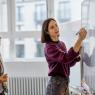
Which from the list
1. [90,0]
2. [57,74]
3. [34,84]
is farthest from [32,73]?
[90,0]

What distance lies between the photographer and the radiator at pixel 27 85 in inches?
155

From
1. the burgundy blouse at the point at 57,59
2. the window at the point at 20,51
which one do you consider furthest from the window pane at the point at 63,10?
the burgundy blouse at the point at 57,59

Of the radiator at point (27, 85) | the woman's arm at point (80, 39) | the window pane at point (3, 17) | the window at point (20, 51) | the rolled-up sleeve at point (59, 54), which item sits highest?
the window pane at point (3, 17)

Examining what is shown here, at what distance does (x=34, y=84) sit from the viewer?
13.0ft

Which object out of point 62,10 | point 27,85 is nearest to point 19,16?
point 62,10

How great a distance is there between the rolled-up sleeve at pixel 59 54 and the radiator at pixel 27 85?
1747mm

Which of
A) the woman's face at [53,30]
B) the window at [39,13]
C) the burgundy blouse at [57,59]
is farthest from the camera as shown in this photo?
the window at [39,13]

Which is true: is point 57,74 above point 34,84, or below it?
above

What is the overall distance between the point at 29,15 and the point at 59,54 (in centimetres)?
221

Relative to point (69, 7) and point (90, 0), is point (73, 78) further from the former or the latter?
point (69, 7)

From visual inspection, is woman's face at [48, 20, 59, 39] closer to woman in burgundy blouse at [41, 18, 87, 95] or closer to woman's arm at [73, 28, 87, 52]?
woman in burgundy blouse at [41, 18, 87, 95]

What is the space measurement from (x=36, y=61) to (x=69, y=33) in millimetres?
1355

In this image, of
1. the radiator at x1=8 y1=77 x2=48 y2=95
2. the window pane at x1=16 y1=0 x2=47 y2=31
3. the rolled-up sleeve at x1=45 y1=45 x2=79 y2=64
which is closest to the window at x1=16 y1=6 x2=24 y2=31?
the window pane at x1=16 y1=0 x2=47 y2=31

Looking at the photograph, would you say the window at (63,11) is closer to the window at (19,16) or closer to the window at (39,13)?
the window at (39,13)
